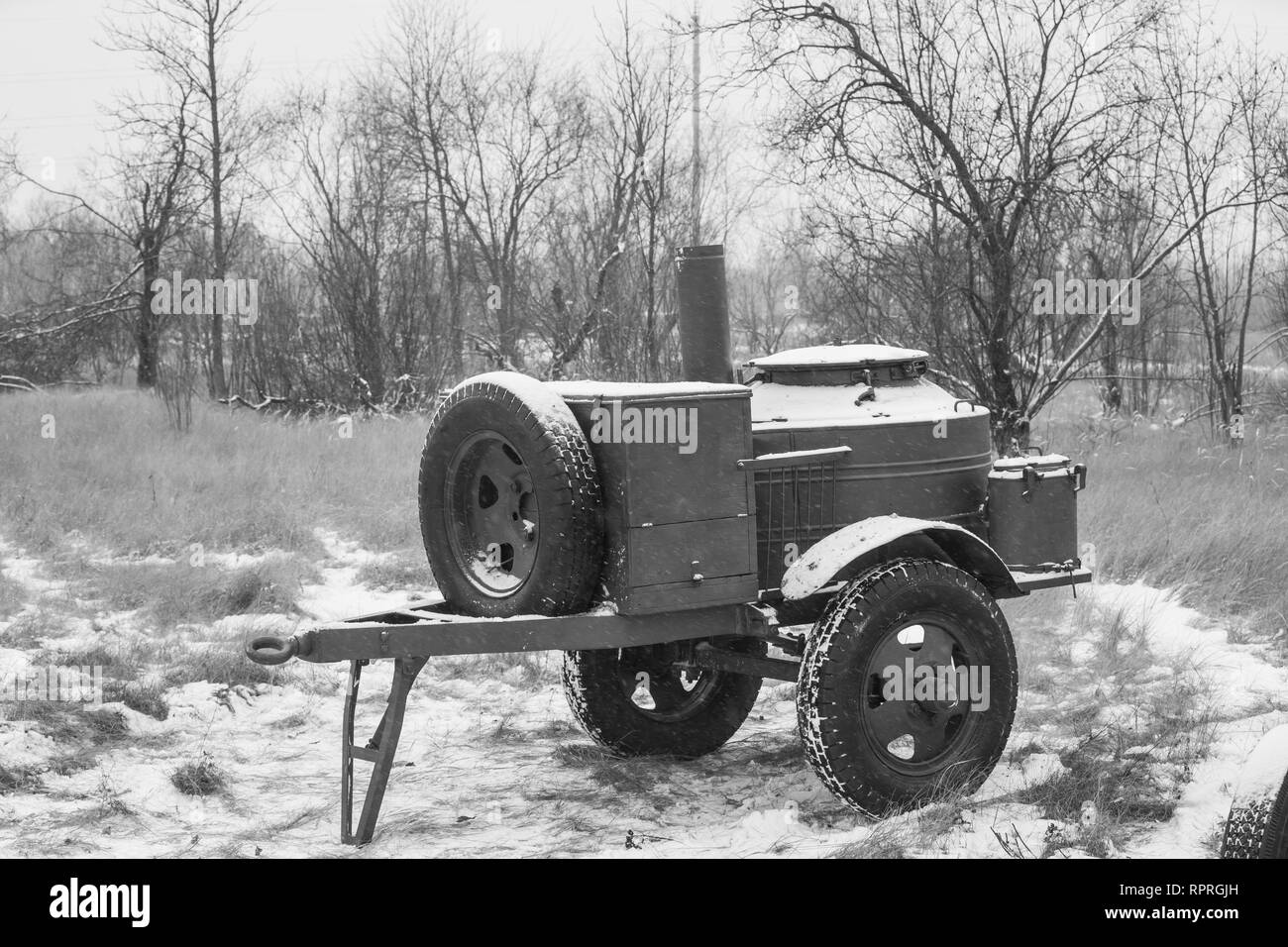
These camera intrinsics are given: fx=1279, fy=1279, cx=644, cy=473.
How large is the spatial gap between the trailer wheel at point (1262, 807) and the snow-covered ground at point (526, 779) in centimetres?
109

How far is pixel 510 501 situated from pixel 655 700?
1474 mm

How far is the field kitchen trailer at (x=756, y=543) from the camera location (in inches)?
166

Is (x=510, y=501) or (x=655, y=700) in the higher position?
(x=510, y=501)

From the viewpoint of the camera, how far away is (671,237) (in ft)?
49.7

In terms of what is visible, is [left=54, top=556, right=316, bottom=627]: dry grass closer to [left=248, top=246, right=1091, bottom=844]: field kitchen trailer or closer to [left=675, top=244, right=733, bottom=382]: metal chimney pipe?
[left=248, top=246, right=1091, bottom=844]: field kitchen trailer

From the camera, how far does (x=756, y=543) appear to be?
14.9 feet

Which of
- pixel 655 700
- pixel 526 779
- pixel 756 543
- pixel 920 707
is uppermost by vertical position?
pixel 756 543

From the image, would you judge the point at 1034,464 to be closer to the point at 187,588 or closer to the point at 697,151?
the point at 187,588

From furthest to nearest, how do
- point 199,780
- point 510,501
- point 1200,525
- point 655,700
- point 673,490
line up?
point 1200,525, point 655,700, point 199,780, point 510,501, point 673,490

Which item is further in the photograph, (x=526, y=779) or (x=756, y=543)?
(x=526, y=779)

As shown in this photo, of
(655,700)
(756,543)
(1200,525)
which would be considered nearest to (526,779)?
(655,700)

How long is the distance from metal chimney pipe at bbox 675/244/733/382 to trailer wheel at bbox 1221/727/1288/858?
2.60 meters

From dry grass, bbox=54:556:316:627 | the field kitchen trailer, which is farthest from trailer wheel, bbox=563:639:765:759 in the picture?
dry grass, bbox=54:556:316:627
